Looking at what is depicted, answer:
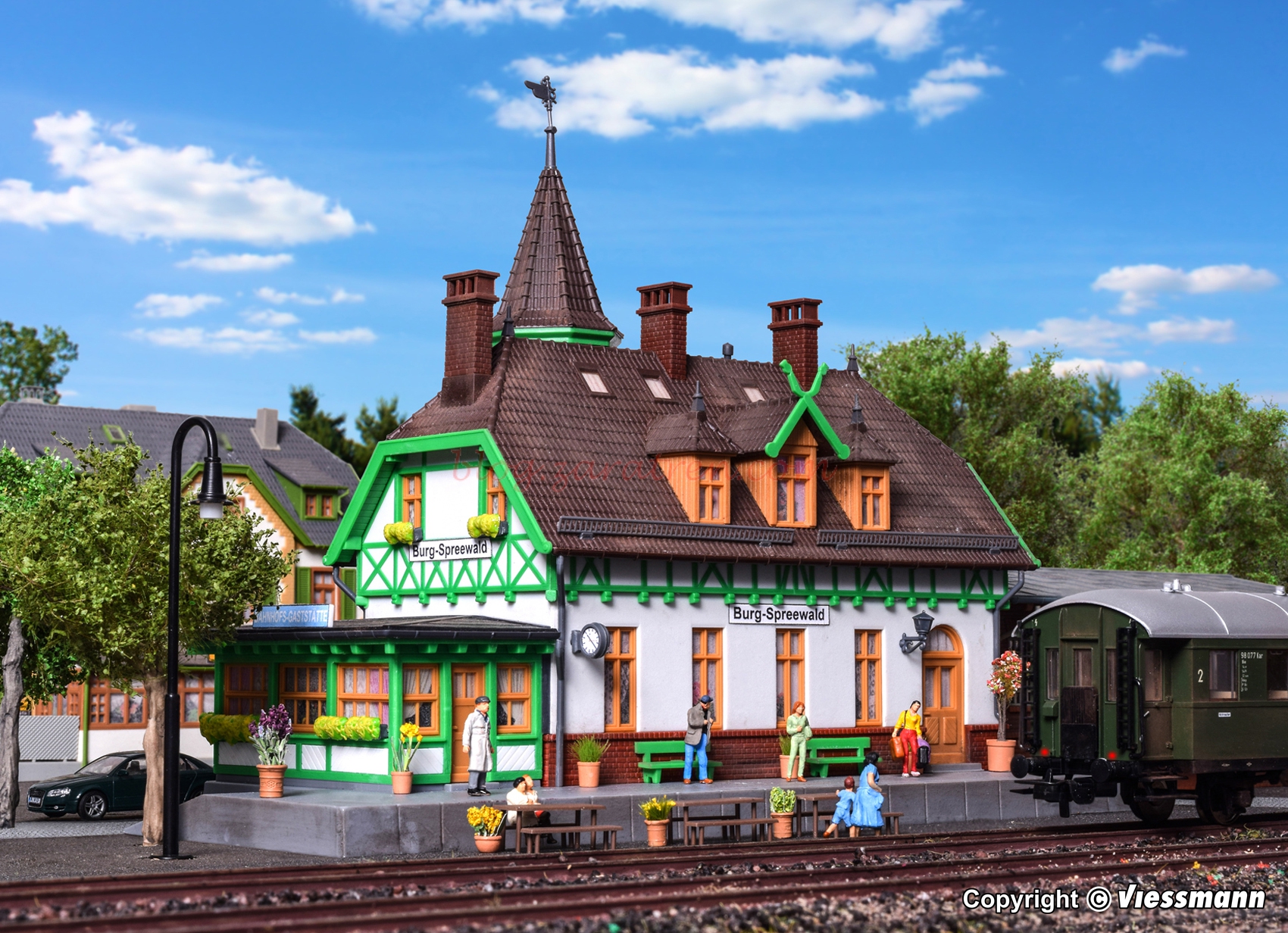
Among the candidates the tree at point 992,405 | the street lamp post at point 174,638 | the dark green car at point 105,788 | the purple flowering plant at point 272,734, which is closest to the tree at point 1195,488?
the tree at point 992,405

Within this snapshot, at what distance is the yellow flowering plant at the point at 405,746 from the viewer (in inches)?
954

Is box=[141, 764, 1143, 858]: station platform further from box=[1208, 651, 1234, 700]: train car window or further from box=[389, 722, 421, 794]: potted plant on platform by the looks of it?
box=[1208, 651, 1234, 700]: train car window

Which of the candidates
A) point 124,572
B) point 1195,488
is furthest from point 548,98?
point 1195,488

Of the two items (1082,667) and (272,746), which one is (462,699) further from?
(1082,667)

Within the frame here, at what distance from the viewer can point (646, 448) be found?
28.6m

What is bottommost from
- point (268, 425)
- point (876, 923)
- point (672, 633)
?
point (876, 923)

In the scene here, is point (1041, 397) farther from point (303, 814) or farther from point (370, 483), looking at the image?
point (303, 814)

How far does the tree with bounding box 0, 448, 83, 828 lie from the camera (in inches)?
1038

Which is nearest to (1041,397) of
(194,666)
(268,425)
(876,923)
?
(268,425)

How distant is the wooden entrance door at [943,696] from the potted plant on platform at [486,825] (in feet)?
37.7

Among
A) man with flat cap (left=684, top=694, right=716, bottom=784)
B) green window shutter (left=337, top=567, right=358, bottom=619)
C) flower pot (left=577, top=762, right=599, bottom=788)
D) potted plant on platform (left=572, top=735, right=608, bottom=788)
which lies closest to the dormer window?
man with flat cap (left=684, top=694, right=716, bottom=784)

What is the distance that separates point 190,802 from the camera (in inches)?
919

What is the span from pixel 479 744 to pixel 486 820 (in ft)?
9.84

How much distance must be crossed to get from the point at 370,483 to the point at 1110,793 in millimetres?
14066
